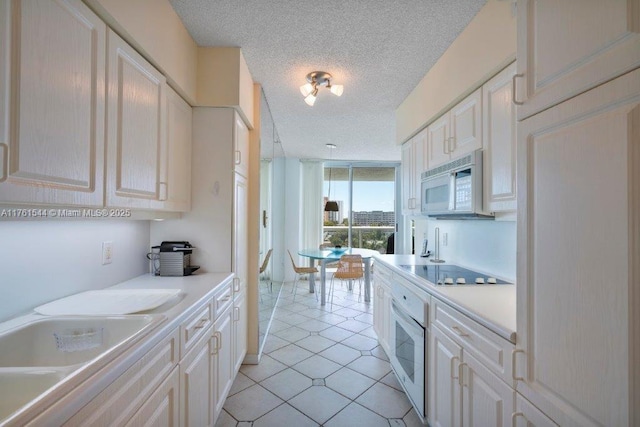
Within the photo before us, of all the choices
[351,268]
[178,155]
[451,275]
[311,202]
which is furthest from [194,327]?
[311,202]

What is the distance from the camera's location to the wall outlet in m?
1.61

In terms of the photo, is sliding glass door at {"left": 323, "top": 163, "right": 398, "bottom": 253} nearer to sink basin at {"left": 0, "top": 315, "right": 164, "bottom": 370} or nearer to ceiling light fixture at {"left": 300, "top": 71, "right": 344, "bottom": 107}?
ceiling light fixture at {"left": 300, "top": 71, "right": 344, "bottom": 107}

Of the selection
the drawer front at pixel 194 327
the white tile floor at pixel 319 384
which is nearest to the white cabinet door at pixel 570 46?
the drawer front at pixel 194 327

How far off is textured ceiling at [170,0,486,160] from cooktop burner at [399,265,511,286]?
157 cm

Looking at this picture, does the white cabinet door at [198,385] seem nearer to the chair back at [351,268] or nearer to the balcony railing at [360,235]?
the chair back at [351,268]

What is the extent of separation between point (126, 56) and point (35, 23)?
0.46m

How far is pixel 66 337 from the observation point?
1076mm

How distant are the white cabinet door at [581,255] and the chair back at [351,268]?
10.4ft

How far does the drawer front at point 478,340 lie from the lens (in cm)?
107

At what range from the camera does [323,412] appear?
195 cm

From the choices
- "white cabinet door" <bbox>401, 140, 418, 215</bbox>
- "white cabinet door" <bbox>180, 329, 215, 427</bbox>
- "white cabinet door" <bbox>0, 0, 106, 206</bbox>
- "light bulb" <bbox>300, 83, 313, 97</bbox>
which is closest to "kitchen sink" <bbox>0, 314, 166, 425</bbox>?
"white cabinet door" <bbox>180, 329, 215, 427</bbox>

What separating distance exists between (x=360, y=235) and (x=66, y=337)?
5557mm

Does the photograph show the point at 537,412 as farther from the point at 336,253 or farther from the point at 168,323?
Result: the point at 336,253

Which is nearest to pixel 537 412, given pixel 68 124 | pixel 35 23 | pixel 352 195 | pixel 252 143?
pixel 68 124
